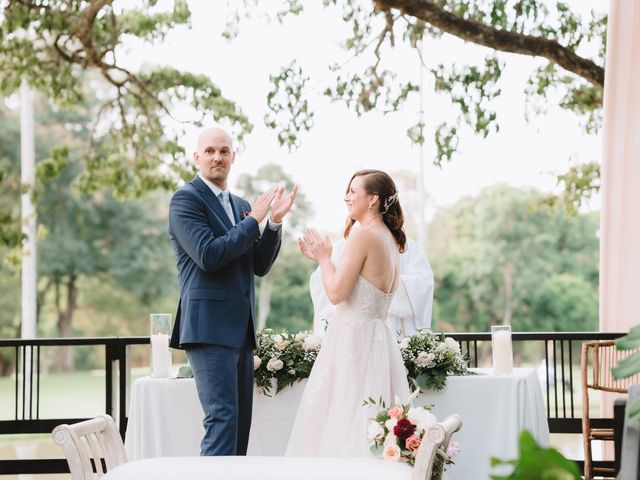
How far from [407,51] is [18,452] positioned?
45.5 ft

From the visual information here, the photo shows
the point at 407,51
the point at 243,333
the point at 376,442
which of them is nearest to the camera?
the point at 376,442

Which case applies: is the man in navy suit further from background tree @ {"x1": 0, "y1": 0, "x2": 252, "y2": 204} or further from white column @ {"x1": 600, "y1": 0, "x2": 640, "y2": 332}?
background tree @ {"x1": 0, "y1": 0, "x2": 252, "y2": 204}

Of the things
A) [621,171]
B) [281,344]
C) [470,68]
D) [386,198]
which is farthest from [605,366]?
[470,68]

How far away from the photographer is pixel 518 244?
26438 millimetres

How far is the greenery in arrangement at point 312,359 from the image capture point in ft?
13.1

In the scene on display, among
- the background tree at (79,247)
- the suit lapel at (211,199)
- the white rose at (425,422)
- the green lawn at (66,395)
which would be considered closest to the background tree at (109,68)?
the suit lapel at (211,199)

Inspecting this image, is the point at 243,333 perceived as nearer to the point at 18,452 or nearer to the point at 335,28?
the point at 18,452

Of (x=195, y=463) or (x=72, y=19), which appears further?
(x=72, y=19)

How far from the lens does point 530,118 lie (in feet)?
32.8

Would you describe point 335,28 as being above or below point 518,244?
above

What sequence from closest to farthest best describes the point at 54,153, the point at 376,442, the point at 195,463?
the point at 195,463, the point at 376,442, the point at 54,153

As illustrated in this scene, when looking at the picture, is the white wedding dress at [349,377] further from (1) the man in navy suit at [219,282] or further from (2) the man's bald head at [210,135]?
(2) the man's bald head at [210,135]

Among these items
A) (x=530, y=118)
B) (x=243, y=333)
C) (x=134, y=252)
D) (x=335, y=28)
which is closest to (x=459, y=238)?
(x=335, y=28)

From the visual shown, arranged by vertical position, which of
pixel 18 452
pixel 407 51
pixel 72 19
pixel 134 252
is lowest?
pixel 18 452
